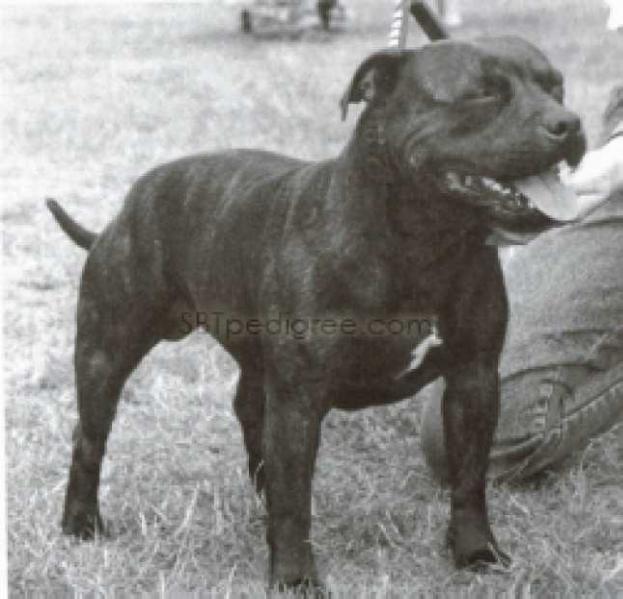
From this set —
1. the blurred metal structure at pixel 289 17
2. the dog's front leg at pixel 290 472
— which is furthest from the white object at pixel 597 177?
the blurred metal structure at pixel 289 17

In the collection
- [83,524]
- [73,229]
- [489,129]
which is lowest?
[83,524]

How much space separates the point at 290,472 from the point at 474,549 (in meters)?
0.48

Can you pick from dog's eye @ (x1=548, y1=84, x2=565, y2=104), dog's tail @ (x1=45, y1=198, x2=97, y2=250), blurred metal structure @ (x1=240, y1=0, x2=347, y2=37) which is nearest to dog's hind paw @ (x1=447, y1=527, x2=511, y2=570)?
dog's eye @ (x1=548, y1=84, x2=565, y2=104)

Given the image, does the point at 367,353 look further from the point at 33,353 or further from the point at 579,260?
the point at 33,353

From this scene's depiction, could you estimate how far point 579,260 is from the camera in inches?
122

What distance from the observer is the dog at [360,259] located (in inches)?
75.0

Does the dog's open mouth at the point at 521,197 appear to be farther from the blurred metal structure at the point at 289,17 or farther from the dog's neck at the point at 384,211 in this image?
the blurred metal structure at the point at 289,17

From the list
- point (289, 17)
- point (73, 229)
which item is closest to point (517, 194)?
point (73, 229)

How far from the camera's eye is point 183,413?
313 cm

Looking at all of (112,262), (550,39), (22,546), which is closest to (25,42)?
(550,39)

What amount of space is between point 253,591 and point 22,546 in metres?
0.55

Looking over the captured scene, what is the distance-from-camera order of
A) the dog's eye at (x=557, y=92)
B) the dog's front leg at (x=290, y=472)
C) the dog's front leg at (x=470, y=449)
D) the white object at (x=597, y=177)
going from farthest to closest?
the white object at (x=597, y=177) → the dog's front leg at (x=470, y=449) → the dog's front leg at (x=290, y=472) → the dog's eye at (x=557, y=92)

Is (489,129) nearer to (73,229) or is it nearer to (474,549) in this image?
(474,549)

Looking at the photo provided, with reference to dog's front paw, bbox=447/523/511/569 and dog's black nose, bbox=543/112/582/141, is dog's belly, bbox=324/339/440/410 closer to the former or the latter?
dog's front paw, bbox=447/523/511/569
